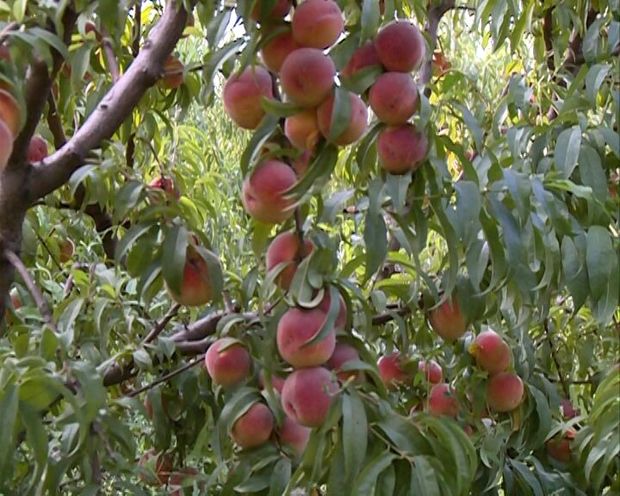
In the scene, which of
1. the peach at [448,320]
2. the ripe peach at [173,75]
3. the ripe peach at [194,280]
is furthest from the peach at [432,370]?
the ripe peach at [173,75]

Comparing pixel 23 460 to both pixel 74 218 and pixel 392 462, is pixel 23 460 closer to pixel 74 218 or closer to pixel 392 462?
pixel 74 218

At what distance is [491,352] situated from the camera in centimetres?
123

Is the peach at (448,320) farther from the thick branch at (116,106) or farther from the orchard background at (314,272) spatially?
the thick branch at (116,106)

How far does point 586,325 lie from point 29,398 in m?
0.93

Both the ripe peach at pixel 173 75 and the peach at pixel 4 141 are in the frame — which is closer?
the peach at pixel 4 141

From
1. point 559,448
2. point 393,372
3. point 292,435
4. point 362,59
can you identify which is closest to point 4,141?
point 362,59

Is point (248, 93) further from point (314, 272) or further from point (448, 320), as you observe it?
point (448, 320)

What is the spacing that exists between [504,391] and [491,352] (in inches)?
2.1

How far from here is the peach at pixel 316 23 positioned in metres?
0.78

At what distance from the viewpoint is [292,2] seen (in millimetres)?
812

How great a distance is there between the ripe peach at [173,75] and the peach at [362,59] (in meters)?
0.39

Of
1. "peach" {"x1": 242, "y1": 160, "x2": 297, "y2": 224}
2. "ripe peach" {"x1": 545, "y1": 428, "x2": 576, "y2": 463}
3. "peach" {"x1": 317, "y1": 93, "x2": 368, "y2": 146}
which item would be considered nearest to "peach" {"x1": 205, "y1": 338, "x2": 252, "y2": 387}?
"peach" {"x1": 242, "y1": 160, "x2": 297, "y2": 224}

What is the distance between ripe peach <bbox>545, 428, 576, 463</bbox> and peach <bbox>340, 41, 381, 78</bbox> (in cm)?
75

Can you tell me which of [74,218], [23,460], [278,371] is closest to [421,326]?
[278,371]
